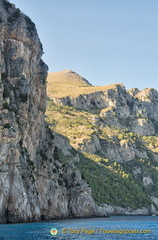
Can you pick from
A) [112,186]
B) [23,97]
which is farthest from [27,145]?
[112,186]

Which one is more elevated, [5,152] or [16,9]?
[16,9]

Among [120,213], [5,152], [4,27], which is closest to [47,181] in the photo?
[5,152]

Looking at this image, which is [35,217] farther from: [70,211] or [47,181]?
[70,211]

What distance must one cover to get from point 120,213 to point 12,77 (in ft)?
305

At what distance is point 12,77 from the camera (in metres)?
98.1

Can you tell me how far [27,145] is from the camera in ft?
312

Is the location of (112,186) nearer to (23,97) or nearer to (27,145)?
(27,145)

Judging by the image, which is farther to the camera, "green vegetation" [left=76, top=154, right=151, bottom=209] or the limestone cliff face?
"green vegetation" [left=76, top=154, right=151, bottom=209]

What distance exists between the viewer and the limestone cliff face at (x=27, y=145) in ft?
254

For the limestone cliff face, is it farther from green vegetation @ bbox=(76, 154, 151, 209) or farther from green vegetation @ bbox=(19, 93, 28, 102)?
green vegetation @ bbox=(76, 154, 151, 209)

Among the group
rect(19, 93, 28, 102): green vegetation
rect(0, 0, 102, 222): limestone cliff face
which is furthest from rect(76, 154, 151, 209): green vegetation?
rect(19, 93, 28, 102): green vegetation

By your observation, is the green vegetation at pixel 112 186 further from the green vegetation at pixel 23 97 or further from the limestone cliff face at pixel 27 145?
the green vegetation at pixel 23 97

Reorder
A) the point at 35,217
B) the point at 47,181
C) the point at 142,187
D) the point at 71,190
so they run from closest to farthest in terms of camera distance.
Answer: the point at 35,217 → the point at 47,181 → the point at 71,190 → the point at 142,187

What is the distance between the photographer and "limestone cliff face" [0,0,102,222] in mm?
77375
